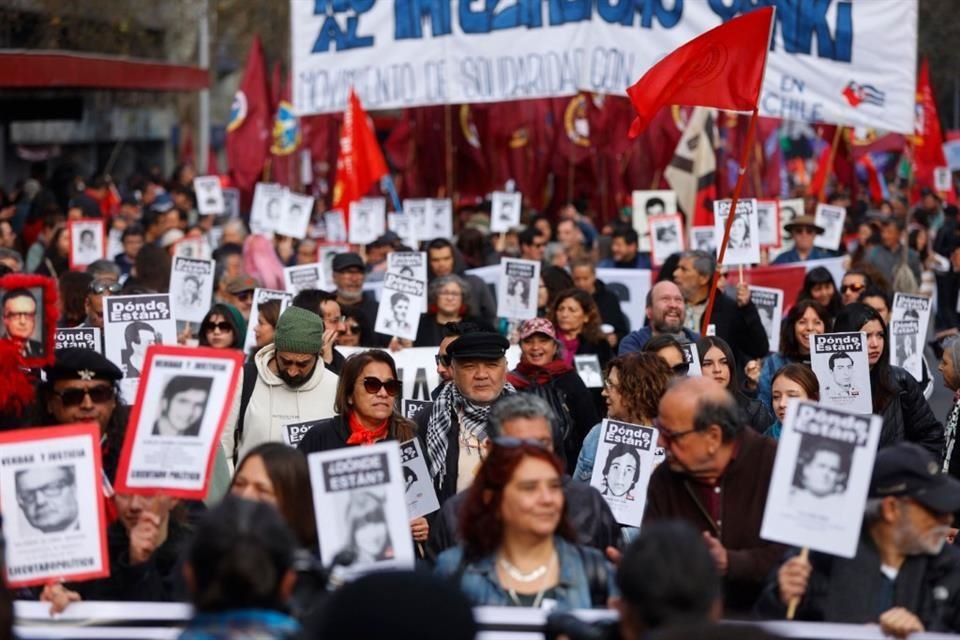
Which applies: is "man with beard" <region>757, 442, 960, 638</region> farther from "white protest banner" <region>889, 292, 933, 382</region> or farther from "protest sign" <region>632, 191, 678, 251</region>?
"protest sign" <region>632, 191, 678, 251</region>

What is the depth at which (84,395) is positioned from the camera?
6523mm

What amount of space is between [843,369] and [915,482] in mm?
3806

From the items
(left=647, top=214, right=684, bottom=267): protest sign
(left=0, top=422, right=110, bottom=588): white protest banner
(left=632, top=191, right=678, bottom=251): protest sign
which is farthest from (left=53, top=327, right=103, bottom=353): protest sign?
(left=632, top=191, right=678, bottom=251): protest sign

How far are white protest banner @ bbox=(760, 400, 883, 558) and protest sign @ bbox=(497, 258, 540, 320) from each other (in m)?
7.95

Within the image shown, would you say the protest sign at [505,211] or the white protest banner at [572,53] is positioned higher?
the white protest banner at [572,53]

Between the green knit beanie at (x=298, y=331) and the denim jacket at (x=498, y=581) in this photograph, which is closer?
the denim jacket at (x=498, y=581)

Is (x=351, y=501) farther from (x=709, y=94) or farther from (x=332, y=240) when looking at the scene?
(x=332, y=240)

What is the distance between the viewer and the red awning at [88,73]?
22766 mm

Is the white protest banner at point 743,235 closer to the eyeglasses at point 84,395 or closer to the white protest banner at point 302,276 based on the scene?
the white protest banner at point 302,276

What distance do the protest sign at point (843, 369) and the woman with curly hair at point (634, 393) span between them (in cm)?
137

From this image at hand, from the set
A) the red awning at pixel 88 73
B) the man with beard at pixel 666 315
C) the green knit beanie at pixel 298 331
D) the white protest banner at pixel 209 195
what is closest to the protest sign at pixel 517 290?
the man with beard at pixel 666 315

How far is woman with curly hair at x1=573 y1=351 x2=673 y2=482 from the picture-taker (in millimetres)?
7707

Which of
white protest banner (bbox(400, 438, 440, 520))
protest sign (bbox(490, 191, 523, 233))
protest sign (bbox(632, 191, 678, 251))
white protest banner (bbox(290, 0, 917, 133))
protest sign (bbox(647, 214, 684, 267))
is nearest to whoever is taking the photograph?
white protest banner (bbox(400, 438, 440, 520))

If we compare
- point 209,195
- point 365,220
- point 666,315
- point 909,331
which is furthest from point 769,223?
point 209,195
